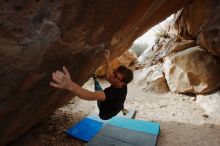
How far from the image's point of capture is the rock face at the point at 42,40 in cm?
177

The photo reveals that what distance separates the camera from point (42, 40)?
6.79ft

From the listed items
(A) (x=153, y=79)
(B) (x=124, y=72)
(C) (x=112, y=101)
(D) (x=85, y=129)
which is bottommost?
(A) (x=153, y=79)

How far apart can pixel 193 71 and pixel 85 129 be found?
152 inches

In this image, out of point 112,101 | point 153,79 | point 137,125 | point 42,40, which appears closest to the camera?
point 42,40

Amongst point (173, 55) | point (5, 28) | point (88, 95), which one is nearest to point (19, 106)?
point (88, 95)

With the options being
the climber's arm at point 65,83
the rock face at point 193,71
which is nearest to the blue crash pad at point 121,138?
the climber's arm at point 65,83

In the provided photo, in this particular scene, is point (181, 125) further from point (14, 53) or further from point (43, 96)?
point (14, 53)

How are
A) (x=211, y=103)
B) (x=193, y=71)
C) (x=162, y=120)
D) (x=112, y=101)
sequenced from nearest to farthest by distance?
(x=112, y=101)
(x=162, y=120)
(x=211, y=103)
(x=193, y=71)

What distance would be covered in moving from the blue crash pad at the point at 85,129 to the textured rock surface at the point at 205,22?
3490 millimetres

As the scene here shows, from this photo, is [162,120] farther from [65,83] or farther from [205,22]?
[65,83]

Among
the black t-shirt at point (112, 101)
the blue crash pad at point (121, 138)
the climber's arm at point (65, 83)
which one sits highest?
the climber's arm at point (65, 83)

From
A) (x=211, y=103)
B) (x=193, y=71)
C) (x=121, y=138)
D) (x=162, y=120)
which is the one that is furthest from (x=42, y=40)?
(x=193, y=71)

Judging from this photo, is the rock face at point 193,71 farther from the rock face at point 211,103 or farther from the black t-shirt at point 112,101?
the black t-shirt at point 112,101

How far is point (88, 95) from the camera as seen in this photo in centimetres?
250
